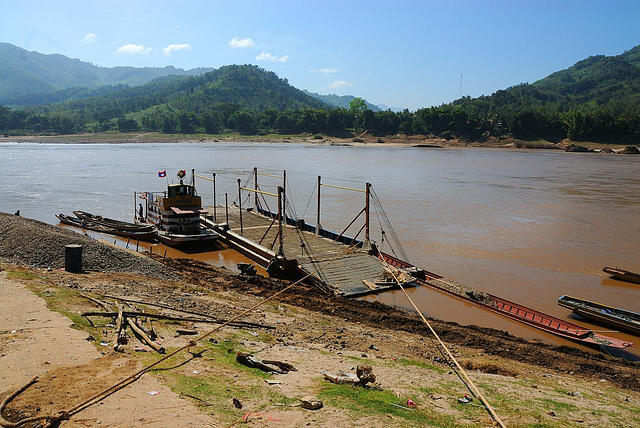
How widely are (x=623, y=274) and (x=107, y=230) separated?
29210 millimetres

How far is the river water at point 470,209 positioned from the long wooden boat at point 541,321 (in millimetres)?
303

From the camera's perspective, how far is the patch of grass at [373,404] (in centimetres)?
766

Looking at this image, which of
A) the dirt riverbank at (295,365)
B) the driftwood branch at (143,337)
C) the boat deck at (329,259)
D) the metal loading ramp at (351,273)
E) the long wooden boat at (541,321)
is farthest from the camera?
the boat deck at (329,259)

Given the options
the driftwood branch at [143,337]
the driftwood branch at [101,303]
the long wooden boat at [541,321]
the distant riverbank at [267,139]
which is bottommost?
the long wooden boat at [541,321]

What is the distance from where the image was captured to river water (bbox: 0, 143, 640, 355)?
21.3m

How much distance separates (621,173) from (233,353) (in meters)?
70.7

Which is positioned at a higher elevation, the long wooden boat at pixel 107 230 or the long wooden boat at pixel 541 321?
the long wooden boat at pixel 107 230

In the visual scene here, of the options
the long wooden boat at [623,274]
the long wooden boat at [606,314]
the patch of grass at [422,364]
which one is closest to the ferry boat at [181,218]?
the patch of grass at [422,364]

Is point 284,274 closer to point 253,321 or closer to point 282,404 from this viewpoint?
point 253,321

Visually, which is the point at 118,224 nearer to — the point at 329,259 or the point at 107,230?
the point at 107,230

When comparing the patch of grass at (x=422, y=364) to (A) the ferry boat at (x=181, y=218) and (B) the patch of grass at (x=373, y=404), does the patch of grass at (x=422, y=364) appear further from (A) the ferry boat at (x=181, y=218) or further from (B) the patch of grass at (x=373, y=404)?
(A) the ferry boat at (x=181, y=218)

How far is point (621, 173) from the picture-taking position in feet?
214

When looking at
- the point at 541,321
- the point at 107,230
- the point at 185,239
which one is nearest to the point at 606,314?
the point at 541,321

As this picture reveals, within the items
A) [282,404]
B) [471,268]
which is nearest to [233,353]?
[282,404]
